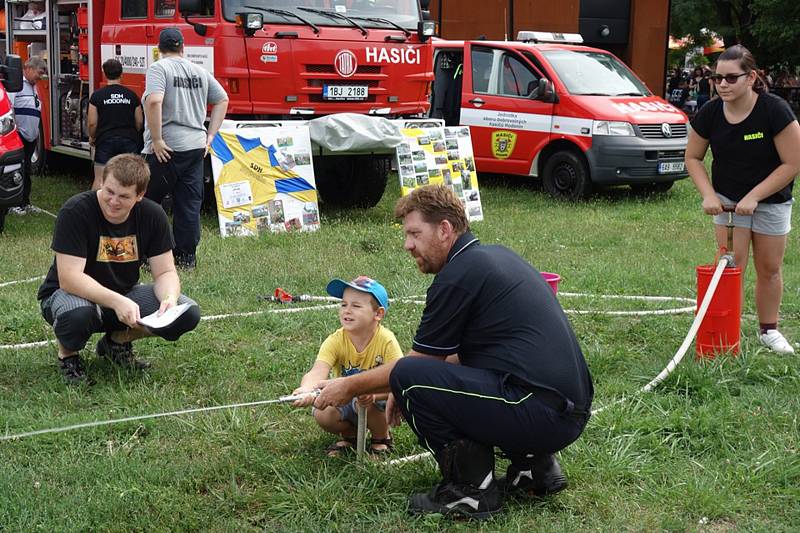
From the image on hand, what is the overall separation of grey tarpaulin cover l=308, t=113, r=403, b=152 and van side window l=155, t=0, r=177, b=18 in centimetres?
176

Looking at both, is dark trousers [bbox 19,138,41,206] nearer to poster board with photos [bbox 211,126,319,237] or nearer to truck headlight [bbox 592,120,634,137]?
poster board with photos [bbox 211,126,319,237]

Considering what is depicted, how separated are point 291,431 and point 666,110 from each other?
9.51 meters

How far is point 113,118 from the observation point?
9.90 metres

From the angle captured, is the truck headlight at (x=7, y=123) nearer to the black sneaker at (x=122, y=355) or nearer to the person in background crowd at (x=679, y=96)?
the black sneaker at (x=122, y=355)

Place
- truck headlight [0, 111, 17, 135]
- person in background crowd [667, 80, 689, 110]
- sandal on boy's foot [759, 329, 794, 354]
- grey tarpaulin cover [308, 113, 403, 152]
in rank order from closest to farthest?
sandal on boy's foot [759, 329, 794, 354] → truck headlight [0, 111, 17, 135] → grey tarpaulin cover [308, 113, 403, 152] → person in background crowd [667, 80, 689, 110]

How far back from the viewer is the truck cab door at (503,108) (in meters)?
12.8

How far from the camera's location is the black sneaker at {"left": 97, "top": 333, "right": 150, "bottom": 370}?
5.43 m

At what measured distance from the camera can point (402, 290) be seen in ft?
24.1

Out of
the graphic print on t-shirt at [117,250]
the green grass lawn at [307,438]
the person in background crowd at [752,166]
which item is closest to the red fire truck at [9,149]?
the green grass lawn at [307,438]

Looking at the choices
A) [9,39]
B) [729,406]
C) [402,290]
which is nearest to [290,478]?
[729,406]

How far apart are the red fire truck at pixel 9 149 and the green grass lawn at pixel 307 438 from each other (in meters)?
1.62

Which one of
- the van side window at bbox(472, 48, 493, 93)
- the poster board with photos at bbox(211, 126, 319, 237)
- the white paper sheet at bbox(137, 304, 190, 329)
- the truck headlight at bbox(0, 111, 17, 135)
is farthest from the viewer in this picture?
the van side window at bbox(472, 48, 493, 93)

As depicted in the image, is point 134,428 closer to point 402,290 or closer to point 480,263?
point 480,263

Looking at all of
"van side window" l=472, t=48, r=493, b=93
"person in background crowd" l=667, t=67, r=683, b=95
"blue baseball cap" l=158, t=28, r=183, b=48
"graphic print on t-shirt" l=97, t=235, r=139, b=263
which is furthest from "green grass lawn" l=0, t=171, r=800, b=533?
"person in background crowd" l=667, t=67, r=683, b=95
